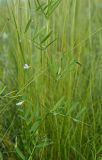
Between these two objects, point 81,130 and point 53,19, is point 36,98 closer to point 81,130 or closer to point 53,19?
point 81,130

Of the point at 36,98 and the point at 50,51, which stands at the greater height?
the point at 50,51

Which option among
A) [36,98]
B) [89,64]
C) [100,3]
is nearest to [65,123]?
[36,98]

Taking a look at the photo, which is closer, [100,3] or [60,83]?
[60,83]

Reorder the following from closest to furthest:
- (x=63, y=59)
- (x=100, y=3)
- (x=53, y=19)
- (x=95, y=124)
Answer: (x=63, y=59) → (x=95, y=124) → (x=53, y=19) → (x=100, y=3)

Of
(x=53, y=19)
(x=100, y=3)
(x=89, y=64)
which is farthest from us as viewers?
(x=100, y=3)

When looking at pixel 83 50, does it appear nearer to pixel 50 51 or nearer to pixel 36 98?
pixel 50 51

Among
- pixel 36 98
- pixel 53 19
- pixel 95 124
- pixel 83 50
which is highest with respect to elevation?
pixel 53 19
